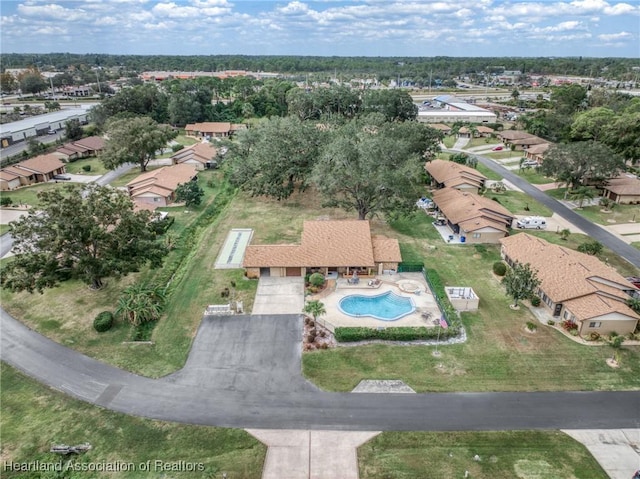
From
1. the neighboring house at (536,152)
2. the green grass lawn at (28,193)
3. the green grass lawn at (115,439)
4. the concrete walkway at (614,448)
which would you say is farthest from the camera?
the neighboring house at (536,152)

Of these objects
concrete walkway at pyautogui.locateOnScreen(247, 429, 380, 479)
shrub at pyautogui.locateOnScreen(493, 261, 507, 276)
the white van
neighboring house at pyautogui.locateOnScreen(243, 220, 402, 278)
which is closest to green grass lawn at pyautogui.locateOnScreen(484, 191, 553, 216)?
the white van

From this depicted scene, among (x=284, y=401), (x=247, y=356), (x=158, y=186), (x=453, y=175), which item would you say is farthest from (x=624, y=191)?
(x=158, y=186)

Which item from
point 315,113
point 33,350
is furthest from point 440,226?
point 315,113

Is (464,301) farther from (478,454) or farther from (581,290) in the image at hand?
(478,454)

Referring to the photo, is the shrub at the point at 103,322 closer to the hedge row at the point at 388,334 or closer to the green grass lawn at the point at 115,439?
the green grass lawn at the point at 115,439

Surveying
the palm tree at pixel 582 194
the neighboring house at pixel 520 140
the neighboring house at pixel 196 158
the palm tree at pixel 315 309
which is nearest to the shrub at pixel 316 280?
the palm tree at pixel 315 309

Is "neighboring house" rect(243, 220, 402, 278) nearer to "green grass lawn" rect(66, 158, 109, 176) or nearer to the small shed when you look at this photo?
the small shed
